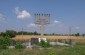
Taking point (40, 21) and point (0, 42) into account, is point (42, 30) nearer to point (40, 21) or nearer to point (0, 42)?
point (40, 21)

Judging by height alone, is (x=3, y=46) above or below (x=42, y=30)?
below

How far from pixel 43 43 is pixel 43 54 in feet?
52.0

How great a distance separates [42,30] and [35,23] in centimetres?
194

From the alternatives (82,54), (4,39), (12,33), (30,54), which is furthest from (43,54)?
(12,33)

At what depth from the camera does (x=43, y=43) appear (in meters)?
36.4

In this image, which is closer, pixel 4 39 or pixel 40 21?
pixel 4 39

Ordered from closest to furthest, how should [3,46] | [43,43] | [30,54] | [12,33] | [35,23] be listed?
[30,54] < [3,46] < [43,43] < [35,23] < [12,33]

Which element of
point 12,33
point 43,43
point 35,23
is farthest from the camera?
point 12,33

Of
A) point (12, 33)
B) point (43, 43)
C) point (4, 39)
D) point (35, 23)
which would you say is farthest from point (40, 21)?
point (12, 33)

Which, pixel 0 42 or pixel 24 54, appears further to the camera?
pixel 0 42

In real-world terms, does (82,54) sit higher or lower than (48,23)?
lower

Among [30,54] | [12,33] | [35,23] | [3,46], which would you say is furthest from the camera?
[12,33]

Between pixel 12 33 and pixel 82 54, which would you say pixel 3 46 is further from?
pixel 12 33

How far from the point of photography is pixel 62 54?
2078cm
